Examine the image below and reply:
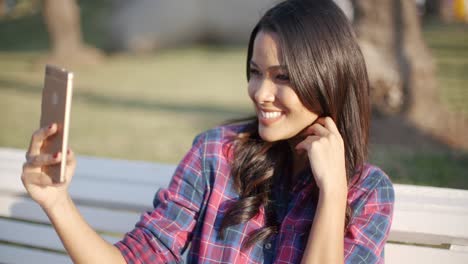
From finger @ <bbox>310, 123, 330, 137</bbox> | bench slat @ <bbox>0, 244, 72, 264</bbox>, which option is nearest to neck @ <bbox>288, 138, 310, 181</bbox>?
finger @ <bbox>310, 123, 330, 137</bbox>

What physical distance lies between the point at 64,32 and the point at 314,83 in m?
11.1

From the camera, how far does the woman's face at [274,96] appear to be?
1.91 m

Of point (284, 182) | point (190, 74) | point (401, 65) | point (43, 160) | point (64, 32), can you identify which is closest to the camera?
point (43, 160)

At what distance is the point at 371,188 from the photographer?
6.26 ft

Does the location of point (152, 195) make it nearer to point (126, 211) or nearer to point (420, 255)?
point (126, 211)

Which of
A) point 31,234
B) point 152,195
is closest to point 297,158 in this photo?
point 152,195

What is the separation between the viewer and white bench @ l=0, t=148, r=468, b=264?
2.06 m

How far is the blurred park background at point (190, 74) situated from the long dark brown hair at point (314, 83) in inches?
23.1

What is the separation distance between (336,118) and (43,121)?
37.7 inches

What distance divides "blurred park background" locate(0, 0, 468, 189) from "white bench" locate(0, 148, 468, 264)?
0.94 m

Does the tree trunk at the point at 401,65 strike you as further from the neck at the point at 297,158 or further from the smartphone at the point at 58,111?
the smartphone at the point at 58,111

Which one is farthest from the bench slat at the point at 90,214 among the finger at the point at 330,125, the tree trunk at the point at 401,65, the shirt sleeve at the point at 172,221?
the tree trunk at the point at 401,65

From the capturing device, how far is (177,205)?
2.04 meters

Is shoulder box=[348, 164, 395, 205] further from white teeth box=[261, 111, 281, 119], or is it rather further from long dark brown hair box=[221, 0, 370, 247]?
white teeth box=[261, 111, 281, 119]
